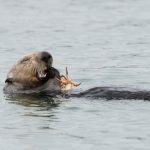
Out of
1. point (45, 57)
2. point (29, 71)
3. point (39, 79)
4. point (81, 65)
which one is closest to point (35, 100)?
point (39, 79)

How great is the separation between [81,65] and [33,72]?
2.54m

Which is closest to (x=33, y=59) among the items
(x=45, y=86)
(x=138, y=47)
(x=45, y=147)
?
(x=45, y=86)

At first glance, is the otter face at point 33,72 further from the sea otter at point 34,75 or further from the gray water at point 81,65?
the gray water at point 81,65

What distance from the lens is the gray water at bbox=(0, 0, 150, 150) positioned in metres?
7.72

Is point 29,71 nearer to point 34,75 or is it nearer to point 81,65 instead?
point 34,75

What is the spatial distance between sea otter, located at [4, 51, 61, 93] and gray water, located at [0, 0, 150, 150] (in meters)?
0.17

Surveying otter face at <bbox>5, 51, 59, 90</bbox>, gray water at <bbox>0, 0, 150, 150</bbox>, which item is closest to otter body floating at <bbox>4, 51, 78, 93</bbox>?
otter face at <bbox>5, 51, 59, 90</bbox>

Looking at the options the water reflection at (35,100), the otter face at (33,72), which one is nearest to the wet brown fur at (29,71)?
the otter face at (33,72)

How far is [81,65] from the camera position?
485 inches

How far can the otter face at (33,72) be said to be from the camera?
9.64 metres

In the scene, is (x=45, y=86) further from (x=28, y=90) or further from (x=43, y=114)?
(x=43, y=114)

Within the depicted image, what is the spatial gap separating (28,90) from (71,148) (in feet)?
8.97

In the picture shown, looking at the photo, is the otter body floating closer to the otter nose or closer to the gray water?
the otter nose

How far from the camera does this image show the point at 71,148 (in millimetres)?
7340
